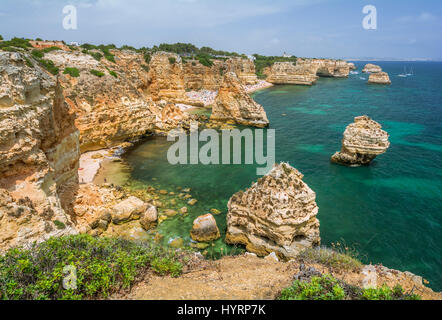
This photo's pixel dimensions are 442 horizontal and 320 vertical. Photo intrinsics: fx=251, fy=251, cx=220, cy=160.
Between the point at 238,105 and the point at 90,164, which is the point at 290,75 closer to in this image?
the point at 238,105

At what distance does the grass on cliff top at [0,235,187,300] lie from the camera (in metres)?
5.94

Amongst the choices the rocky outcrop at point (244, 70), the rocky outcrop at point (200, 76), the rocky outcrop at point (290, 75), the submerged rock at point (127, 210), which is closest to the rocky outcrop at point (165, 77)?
the rocky outcrop at point (200, 76)

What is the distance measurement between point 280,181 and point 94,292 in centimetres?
952

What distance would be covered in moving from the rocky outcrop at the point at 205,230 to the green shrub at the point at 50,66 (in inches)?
816

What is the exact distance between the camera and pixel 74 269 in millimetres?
6441

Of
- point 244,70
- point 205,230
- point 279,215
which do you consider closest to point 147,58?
point 244,70

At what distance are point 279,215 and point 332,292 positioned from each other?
6.25 metres

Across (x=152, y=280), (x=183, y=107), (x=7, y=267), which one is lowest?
(x=152, y=280)

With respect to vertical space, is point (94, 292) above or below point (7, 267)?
below

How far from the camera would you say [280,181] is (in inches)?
519

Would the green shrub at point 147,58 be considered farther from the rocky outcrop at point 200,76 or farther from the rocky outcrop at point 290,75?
the rocky outcrop at point 290,75

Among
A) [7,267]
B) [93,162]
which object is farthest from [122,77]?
[7,267]

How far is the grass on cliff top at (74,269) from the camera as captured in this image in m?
5.94
